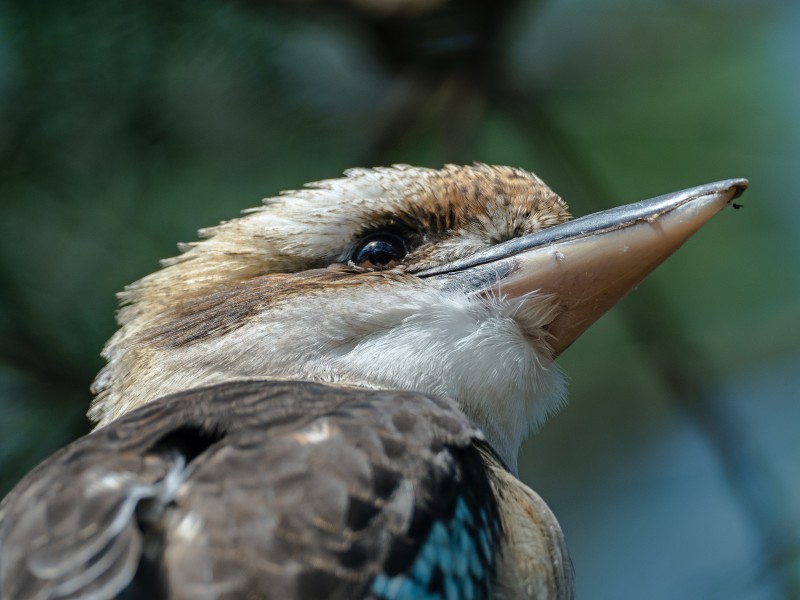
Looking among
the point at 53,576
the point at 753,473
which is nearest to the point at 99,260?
the point at 53,576

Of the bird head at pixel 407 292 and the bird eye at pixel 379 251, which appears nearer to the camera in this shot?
the bird head at pixel 407 292

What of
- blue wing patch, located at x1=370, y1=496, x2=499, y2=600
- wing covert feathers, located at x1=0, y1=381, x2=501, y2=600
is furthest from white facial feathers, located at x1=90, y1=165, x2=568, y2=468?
blue wing patch, located at x1=370, y1=496, x2=499, y2=600

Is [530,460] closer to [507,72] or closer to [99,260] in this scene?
[507,72]

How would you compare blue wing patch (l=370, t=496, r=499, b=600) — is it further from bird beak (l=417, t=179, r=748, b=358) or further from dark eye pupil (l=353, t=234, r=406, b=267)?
dark eye pupil (l=353, t=234, r=406, b=267)

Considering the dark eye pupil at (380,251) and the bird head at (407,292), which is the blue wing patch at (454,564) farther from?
the dark eye pupil at (380,251)

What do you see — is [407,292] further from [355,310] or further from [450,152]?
[450,152]

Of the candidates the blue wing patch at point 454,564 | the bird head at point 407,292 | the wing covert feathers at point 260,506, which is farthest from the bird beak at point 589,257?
the blue wing patch at point 454,564

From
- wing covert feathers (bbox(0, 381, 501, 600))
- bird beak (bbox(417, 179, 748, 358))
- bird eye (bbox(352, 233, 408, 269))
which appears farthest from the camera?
bird eye (bbox(352, 233, 408, 269))
